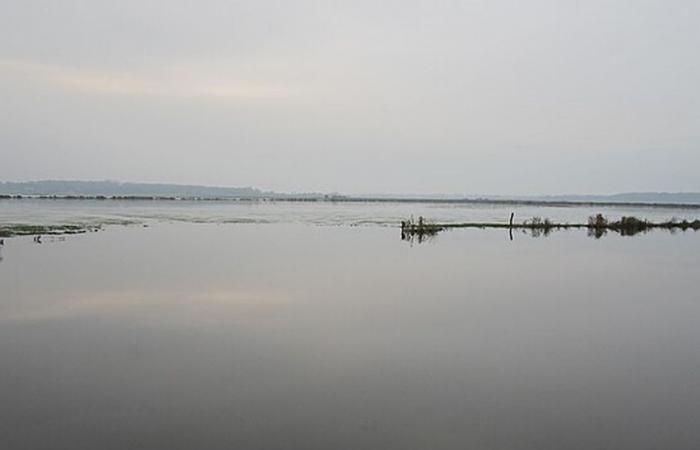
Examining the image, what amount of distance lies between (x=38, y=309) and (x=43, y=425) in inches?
229

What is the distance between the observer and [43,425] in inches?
224

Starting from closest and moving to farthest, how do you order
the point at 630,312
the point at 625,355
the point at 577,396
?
the point at 577,396 → the point at 625,355 → the point at 630,312

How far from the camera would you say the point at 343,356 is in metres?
8.30

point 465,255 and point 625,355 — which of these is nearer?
point 625,355

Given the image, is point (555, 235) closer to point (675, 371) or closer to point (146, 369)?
point (675, 371)

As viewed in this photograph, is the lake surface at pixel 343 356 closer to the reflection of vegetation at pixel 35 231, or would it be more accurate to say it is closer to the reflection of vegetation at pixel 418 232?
the reflection of vegetation at pixel 35 231

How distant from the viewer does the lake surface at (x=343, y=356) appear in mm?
5766

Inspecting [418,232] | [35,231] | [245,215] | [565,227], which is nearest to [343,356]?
[418,232]

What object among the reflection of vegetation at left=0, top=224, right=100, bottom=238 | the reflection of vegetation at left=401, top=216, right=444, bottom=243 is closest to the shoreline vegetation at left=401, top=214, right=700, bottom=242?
the reflection of vegetation at left=401, top=216, right=444, bottom=243

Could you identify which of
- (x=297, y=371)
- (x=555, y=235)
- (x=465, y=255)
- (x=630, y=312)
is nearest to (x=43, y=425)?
(x=297, y=371)

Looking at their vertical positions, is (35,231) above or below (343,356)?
above

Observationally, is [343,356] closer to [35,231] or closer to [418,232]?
[418,232]

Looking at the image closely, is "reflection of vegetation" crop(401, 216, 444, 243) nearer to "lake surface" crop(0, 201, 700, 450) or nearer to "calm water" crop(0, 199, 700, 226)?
"calm water" crop(0, 199, 700, 226)

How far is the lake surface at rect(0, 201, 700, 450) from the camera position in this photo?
5.77 m
